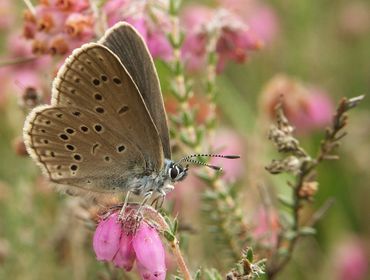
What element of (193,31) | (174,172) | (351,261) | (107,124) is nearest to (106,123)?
(107,124)

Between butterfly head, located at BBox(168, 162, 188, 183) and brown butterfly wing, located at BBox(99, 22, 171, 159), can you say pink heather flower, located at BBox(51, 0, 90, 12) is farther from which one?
butterfly head, located at BBox(168, 162, 188, 183)

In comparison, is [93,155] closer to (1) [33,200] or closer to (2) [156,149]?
(2) [156,149]

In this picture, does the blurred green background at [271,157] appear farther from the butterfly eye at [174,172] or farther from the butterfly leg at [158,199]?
the butterfly eye at [174,172]

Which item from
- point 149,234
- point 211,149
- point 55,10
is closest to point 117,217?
point 149,234

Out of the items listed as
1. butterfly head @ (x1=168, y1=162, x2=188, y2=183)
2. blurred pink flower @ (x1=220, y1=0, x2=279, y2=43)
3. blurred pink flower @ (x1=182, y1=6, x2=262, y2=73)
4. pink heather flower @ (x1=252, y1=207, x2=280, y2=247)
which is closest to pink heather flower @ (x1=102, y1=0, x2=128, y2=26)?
blurred pink flower @ (x1=182, y1=6, x2=262, y2=73)

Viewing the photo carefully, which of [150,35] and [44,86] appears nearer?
[150,35]

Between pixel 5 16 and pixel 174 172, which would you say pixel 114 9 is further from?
pixel 5 16
